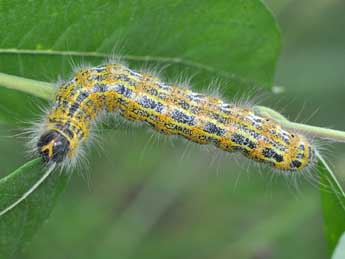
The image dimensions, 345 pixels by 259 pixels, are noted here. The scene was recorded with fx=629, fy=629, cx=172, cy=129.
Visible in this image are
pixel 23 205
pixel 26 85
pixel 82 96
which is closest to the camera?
pixel 23 205

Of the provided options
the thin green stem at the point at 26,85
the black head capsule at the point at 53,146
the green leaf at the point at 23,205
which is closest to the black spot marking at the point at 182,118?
the black head capsule at the point at 53,146

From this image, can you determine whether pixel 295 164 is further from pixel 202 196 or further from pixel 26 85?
pixel 202 196

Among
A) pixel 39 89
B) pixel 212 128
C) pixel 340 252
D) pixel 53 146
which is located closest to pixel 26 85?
pixel 39 89

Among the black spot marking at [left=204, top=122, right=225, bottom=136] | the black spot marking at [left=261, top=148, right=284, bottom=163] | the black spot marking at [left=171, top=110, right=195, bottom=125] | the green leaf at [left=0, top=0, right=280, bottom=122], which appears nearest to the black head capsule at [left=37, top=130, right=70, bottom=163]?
the green leaf at [left=0, top=0, right=280, bottom=122]

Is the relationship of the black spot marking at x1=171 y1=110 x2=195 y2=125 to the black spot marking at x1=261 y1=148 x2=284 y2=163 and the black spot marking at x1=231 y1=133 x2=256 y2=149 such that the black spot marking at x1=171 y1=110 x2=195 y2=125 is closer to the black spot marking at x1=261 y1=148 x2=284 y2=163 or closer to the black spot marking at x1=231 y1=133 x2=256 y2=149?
the black spot marking at x1=231 y1=133 x2=256 y2=149

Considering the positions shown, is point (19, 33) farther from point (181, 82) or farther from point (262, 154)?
point (262, 154)
